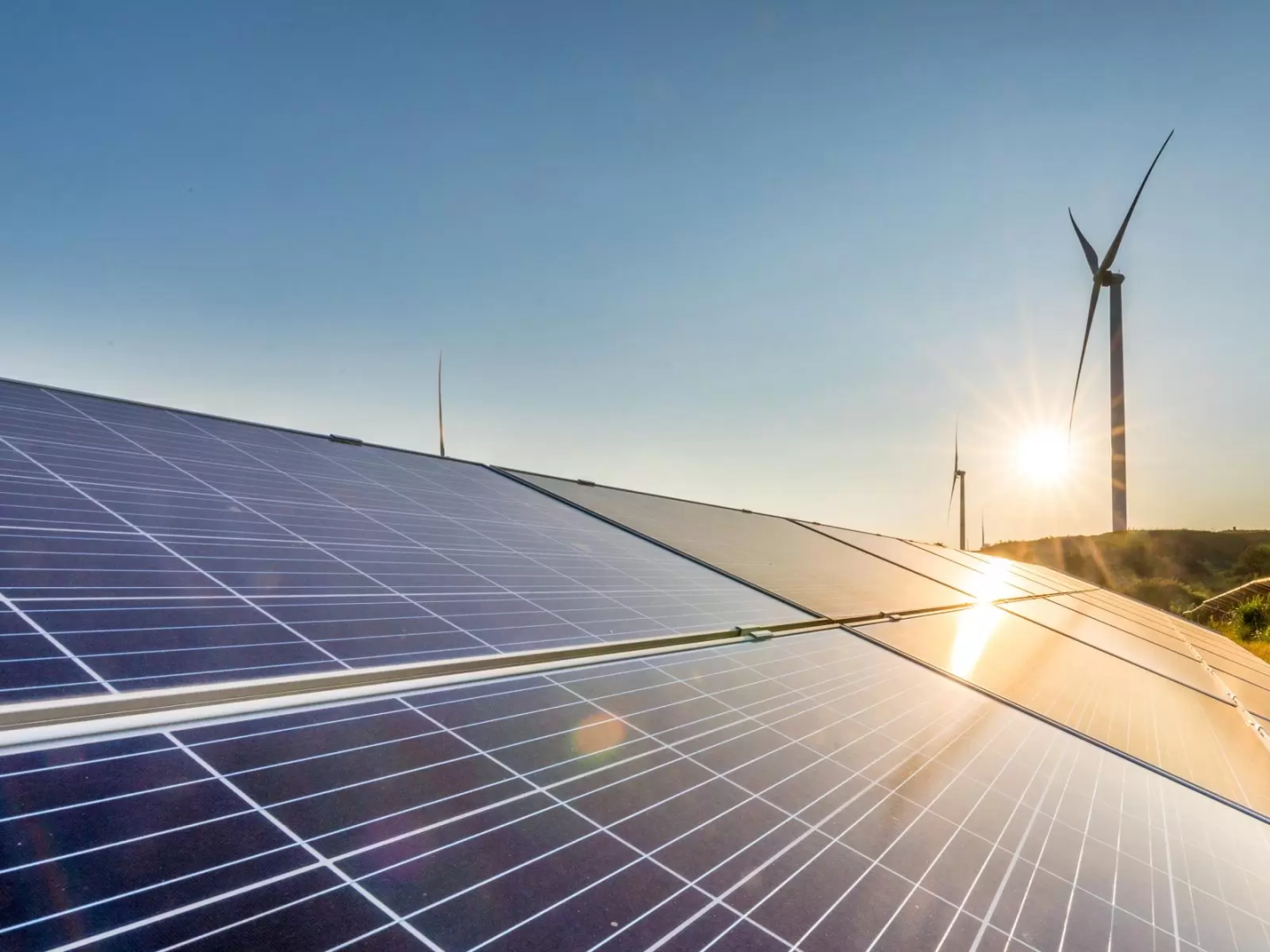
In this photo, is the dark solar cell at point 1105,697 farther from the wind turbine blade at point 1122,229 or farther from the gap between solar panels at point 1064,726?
the wind turbine blade at point 1122,229

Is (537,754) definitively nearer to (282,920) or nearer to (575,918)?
(575,918)

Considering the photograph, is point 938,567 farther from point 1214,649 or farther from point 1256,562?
point 1256,562

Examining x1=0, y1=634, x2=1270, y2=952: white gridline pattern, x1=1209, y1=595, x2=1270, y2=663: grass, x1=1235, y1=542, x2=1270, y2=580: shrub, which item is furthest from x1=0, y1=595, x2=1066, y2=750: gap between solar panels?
x1=1235, y1=542, x2=1270, y2=580: shrub

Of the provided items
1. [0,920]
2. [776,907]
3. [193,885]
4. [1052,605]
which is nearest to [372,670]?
[193,885]

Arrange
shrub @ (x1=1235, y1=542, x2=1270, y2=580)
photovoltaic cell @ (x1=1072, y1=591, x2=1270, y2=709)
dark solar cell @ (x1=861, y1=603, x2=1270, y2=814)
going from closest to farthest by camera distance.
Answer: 1. dark solar cell @ (x1=861, y1=603, x2=1270, y2=814)
2. photovoltaic cell @ (x1=1072, y1=591, x2=1270, y2=709)
3. shrub @ (x1=1235, y1=542, x2=1270, y2=580)

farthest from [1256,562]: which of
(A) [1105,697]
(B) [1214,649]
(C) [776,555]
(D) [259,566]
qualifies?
(D) [259,566]

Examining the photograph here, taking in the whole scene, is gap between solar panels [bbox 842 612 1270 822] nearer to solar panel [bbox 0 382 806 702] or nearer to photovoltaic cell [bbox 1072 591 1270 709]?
solar panel [bbox 0 382 806 702]
